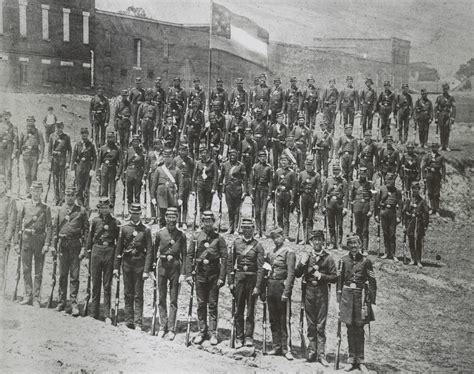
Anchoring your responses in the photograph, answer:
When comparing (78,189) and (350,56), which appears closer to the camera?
(78,189)

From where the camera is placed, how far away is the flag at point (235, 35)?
1666cm

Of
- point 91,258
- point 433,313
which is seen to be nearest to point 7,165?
point 91,258

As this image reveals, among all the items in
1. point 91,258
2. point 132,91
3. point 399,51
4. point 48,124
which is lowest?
point 91,258

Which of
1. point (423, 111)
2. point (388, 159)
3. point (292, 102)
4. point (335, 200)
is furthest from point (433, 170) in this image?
point (292, 102)

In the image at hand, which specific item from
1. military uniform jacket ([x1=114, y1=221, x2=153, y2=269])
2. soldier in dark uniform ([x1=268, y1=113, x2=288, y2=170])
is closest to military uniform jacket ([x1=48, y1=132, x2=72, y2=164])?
military uniform jacket ([x1=114, y1=221, x2=153, y2=269])

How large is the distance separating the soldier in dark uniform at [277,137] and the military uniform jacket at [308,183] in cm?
224

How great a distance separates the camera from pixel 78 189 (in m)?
12.1

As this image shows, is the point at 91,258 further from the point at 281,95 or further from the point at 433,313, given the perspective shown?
the point at 281,95

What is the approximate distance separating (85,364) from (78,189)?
5.40 metres

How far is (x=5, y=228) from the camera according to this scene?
9211 mm

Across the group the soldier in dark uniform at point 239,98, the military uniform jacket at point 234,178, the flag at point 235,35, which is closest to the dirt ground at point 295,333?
the military uniform jacket at point 234,178

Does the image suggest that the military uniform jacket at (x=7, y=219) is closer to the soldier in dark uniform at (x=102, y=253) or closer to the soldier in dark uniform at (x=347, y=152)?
the soldier in dark uniform at (x=102, y=253)

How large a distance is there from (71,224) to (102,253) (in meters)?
0.75

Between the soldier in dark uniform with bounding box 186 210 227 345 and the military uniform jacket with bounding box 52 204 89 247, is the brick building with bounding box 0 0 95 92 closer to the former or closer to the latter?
the military uniform jacket with bounding box 52 204 89 247
